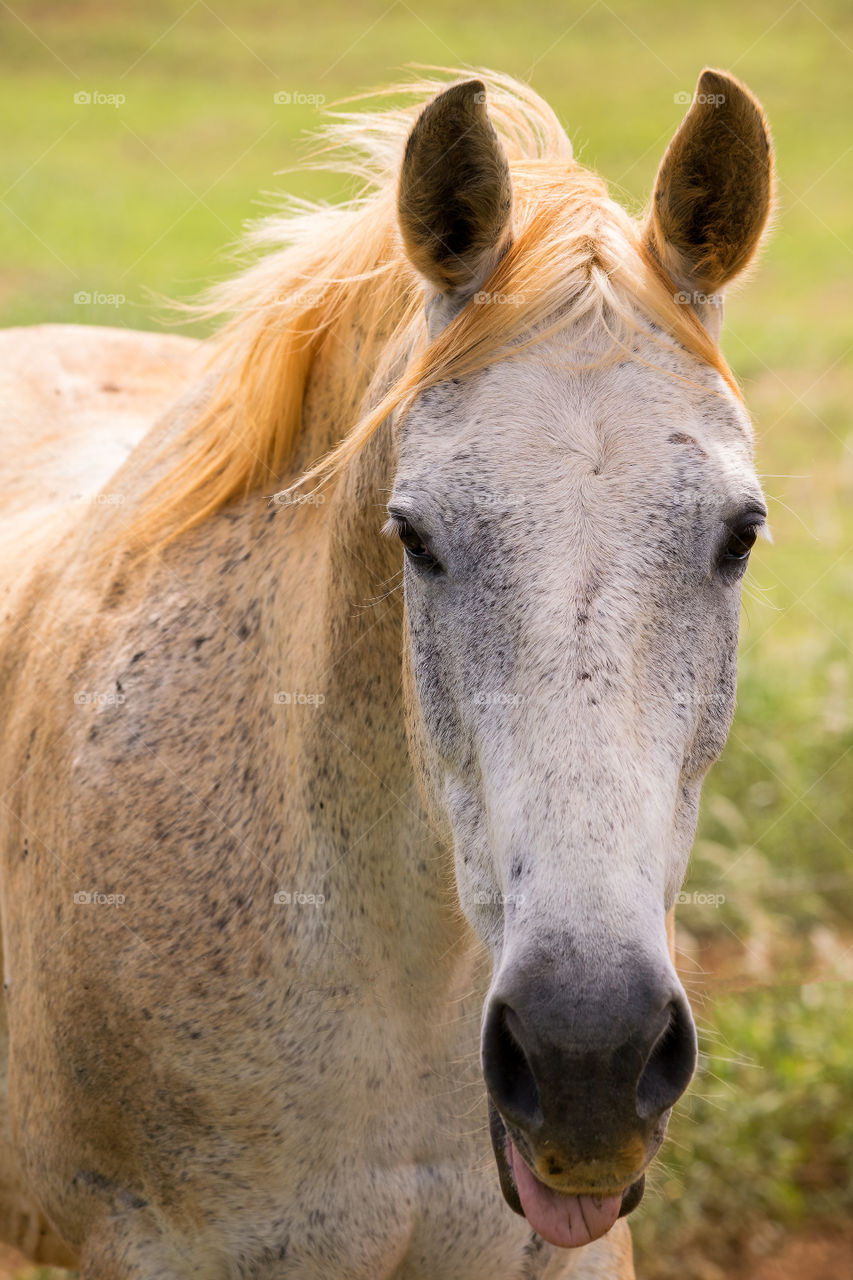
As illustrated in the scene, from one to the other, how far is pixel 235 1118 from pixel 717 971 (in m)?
2.92

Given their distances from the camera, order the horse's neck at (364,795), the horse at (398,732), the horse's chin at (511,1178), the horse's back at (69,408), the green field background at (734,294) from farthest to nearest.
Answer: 1. the green field background at (734,294)
2. the horse's back at (69,408)
3. the horse's neck at (364,795)
4. the horse's chin at (511,1178)
5. the horse at (398,732)

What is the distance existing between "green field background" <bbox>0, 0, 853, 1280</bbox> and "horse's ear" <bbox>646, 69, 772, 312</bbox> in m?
0.08

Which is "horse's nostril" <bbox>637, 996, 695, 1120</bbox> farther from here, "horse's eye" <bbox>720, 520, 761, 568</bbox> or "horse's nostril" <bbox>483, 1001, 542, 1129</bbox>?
"horse's eye" <bbox>720, 520, 761, 568</bbox>

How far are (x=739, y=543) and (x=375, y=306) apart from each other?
35.1 inches

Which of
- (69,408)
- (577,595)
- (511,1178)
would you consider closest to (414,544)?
(577,595)

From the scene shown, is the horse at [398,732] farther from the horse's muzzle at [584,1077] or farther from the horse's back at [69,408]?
the horse's back at [69,408]

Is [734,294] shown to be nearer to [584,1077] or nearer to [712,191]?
[712,191]

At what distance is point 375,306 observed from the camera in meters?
2.31

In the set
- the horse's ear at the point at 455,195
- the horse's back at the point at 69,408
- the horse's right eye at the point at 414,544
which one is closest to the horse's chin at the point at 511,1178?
the horse's right eye at the point at 414,544

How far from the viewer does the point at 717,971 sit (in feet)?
15.3

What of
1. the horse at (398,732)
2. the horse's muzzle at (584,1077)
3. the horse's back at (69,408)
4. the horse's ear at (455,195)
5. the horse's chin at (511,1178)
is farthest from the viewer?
the horse's back at (69,408)

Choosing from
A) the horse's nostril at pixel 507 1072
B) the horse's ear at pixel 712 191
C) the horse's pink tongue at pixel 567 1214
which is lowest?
the horse's pink tongue at pixel 567 1214

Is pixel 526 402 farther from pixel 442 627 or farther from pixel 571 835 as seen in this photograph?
pixel 571 835

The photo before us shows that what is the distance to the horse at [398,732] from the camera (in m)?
1.60
